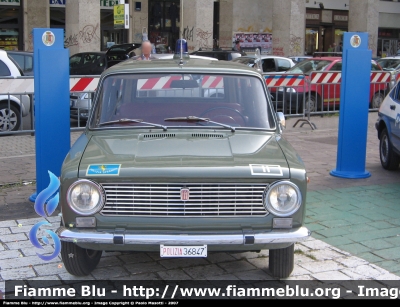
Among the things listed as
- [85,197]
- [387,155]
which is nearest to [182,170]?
[85,197]

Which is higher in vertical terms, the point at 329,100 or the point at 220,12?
the point at 220,12

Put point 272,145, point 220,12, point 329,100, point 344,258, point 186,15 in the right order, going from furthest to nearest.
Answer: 1. point 220,12
2. point 186,15
3. point 329,100
4. point 344,258
5. point 272,145

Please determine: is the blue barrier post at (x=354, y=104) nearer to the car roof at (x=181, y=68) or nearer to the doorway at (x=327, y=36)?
the car roof at (x=181, y=68)

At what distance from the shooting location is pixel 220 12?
1395 inches

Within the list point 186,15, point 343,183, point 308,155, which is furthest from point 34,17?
point 343,183

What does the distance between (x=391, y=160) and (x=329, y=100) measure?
6734mm

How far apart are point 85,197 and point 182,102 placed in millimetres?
1578

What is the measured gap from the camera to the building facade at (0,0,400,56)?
24.6m

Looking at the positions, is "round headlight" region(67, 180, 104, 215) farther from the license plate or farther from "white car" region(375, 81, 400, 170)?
"white car" region(375, 81, 400, 170)

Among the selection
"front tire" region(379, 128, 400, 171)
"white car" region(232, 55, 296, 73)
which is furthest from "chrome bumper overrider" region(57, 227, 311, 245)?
"white car" region(232, 55, 296, 73)

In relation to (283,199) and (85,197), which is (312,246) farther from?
(85,197)

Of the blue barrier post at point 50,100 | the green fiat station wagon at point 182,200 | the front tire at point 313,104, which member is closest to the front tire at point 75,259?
the green fiat station wagon at point 182,200

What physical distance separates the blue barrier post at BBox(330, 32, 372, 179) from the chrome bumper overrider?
15.5ft

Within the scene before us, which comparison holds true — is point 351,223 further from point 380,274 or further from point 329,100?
point 329,100
